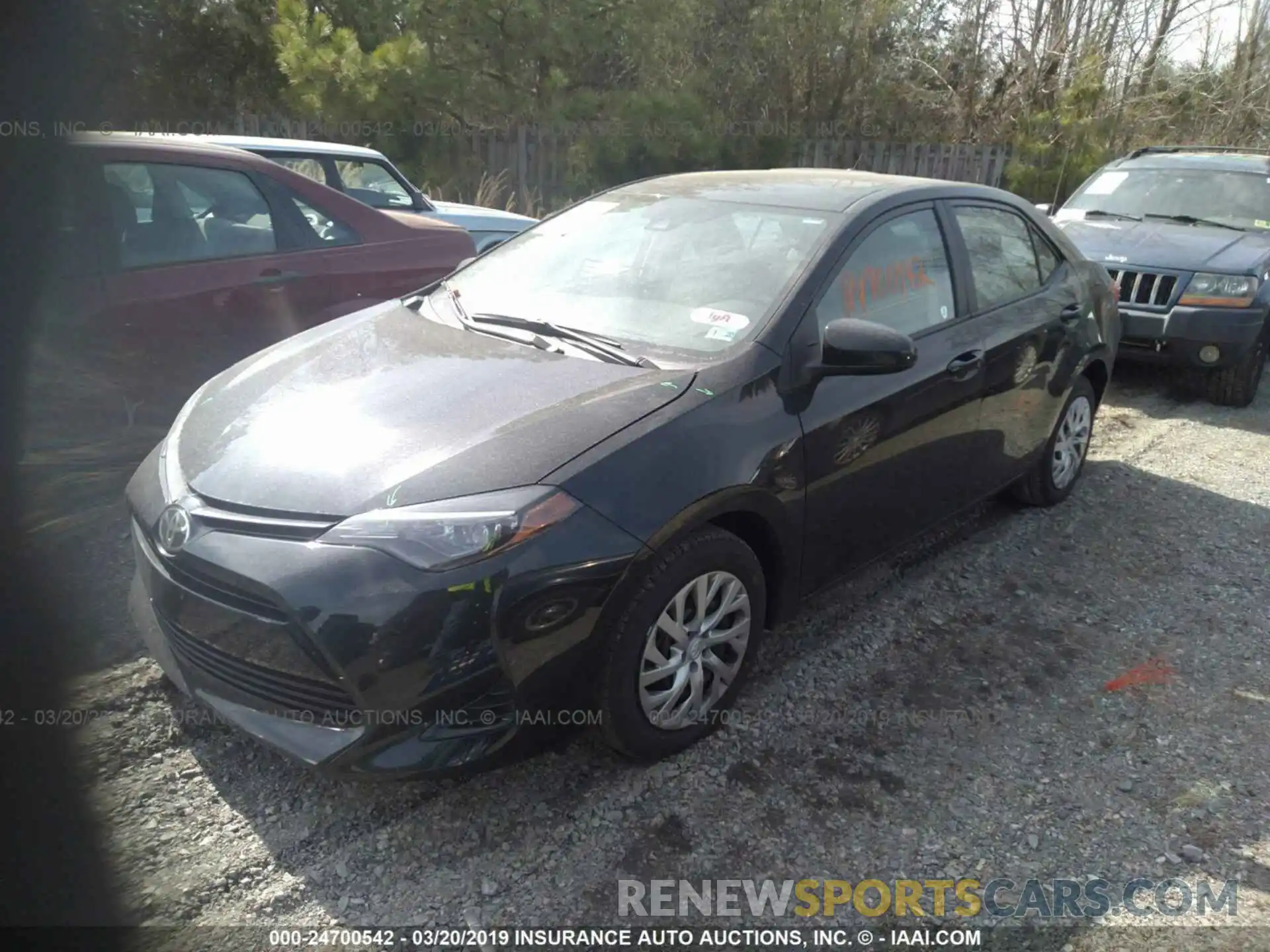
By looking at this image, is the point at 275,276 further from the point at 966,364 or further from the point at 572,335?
the point at 966,364

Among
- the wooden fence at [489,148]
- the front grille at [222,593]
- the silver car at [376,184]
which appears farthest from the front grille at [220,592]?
the wooden fence at [489,148]

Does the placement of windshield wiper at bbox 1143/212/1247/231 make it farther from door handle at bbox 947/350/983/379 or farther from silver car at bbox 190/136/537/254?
silver car at bbox 190/136/537/254

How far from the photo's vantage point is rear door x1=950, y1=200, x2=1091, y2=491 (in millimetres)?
4031

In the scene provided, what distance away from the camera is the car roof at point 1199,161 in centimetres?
802

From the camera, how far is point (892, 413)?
3.44m

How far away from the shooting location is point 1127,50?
64.4ft

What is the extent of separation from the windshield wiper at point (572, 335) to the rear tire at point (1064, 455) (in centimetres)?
266

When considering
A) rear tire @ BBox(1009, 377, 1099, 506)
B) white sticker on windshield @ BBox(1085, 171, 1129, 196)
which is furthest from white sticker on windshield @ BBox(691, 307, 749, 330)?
white sticker on windshield @ BBox(1085, 171, 1129, 196)

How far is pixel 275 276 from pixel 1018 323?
3.65 metres

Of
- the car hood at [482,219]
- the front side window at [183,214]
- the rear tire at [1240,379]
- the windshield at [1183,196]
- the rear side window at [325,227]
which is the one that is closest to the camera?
the front side window at [183,214]

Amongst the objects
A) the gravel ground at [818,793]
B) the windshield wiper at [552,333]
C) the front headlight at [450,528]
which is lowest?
the gravel ground at [818,793]

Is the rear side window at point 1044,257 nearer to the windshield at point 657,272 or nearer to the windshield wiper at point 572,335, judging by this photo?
the windshield at point 657,272

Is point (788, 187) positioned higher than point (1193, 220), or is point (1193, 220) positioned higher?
point (788, 187)

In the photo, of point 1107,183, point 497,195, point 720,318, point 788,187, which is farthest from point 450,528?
point 497,195
